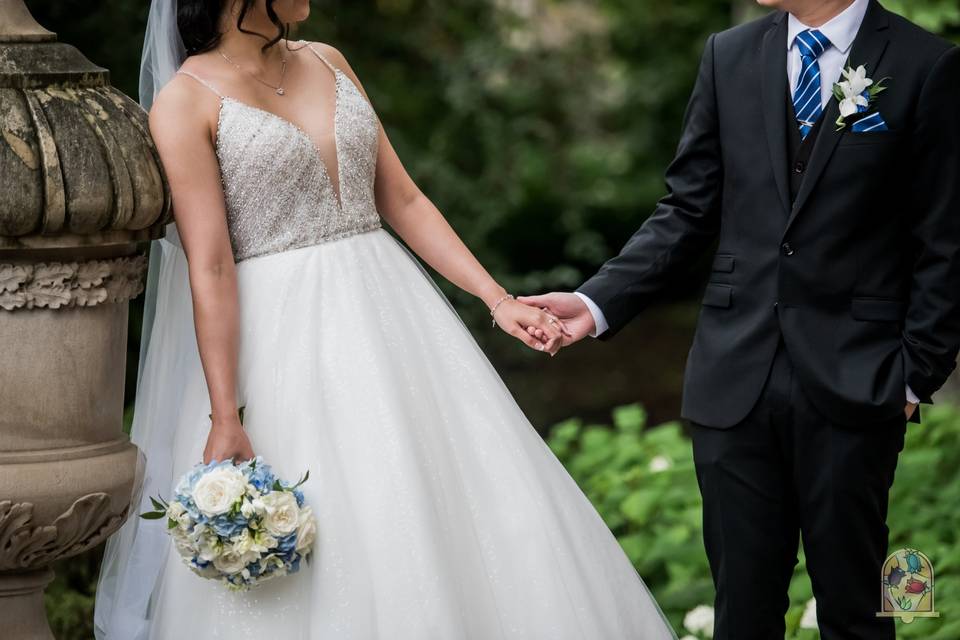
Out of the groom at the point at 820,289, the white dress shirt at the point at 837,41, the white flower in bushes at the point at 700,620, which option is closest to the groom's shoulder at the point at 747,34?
the groom at the point at 820,289

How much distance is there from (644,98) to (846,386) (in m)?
11.3

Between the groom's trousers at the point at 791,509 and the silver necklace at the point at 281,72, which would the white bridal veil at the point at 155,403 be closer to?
the silver necklace at the point at 281,72

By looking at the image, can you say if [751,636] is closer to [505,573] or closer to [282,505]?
[505,573]

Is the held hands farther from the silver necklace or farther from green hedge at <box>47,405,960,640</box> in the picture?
green hedge at <box>47,405,960,640</box>

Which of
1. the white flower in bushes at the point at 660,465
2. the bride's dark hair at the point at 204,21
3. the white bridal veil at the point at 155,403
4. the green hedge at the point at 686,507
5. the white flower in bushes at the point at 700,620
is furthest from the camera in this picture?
the white flower in bushes at the point at 660,465

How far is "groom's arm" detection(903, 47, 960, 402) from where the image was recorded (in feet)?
9.54

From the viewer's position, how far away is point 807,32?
3.02 meters

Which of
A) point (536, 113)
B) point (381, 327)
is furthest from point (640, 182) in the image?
point (381, 327)

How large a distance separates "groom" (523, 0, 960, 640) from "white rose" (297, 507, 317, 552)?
898 millimetres

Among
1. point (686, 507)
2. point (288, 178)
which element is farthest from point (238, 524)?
point (686, 507)

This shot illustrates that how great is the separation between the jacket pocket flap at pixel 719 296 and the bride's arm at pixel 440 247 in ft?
1.54

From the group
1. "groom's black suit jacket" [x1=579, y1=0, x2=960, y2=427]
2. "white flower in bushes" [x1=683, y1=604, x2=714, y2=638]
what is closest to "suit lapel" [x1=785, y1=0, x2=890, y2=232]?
"groom's black suit jacket" [x1=579, y1=0, x2=960, y2=427]

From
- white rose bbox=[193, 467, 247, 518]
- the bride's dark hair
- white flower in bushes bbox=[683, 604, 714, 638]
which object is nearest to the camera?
white rose bbox=[193, 467, 247, 518]

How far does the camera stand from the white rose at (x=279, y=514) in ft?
9.63
